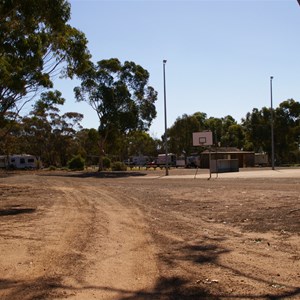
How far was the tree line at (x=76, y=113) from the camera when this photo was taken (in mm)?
18500

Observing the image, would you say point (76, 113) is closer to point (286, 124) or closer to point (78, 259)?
point (286, 124)

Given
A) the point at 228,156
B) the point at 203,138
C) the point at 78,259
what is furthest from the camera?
the point at 228,156

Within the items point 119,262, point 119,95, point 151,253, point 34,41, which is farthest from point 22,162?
point 119,262

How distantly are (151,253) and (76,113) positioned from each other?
2964 inches

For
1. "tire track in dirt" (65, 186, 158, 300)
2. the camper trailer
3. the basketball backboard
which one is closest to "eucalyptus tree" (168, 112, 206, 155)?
the camper trailer

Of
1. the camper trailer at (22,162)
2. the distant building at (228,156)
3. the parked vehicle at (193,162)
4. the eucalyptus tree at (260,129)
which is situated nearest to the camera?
the distant building at (228,156)

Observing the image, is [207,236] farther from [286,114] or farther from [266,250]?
[286,114]

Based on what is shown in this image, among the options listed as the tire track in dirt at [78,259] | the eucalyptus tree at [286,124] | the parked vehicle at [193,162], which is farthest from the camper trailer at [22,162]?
the tire track in dirt at [78,259]

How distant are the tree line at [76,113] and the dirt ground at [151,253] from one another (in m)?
7.44

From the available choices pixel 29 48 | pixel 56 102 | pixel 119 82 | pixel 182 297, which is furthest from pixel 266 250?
pixel 119 82

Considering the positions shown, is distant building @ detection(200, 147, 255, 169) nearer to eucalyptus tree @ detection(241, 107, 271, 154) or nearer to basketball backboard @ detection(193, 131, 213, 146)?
eucalyptus tree @ detection(241, 107, 271, 154)

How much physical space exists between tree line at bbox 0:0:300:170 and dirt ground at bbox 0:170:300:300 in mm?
7445

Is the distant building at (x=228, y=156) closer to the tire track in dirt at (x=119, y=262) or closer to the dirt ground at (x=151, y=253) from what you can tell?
the dirt ground at (x=151, y=253)

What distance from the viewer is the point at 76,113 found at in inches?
3199
